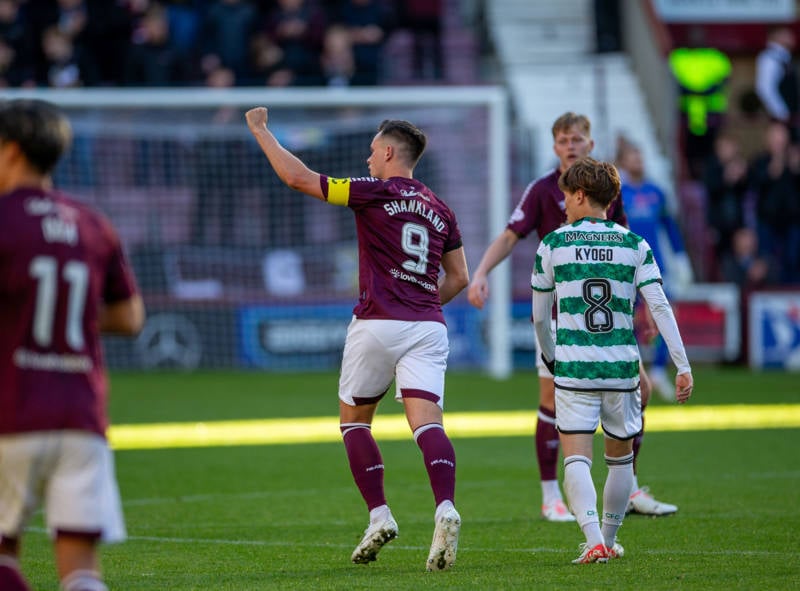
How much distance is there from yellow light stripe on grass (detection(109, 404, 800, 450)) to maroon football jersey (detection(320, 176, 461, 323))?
19.2ft

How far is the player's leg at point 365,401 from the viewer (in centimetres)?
700

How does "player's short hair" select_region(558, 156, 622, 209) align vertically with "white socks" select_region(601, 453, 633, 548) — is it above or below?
above

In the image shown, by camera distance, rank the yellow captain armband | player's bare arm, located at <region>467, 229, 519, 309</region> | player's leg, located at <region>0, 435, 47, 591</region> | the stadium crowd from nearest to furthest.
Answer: player's leg, located at <region>0, 435, 47, 591</region> < the yellow captain armband < player's bare arm, located at <region>467, 229, 519, 309</region> < the stadium crowd

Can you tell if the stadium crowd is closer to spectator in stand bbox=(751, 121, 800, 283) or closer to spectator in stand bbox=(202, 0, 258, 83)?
spectator in stand bbox=(202, 0, 258, 83)

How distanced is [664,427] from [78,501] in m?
10.0

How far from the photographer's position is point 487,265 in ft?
28.5

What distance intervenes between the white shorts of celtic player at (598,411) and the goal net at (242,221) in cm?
1292

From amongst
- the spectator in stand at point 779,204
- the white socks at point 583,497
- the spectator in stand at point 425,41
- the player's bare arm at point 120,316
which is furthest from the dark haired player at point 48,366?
the spectator in stand at point 425,41

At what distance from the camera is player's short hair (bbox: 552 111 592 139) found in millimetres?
8516

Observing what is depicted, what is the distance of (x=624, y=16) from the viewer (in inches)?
991

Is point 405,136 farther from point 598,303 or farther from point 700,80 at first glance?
point 700,80

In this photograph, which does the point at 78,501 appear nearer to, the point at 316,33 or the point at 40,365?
the point at 40,365

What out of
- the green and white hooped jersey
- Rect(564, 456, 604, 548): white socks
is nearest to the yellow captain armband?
the green and white hooped jersey

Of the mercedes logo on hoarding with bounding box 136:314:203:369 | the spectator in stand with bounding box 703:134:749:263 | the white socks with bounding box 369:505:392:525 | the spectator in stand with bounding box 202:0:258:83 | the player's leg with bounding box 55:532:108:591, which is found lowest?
the mercedes logo on hoarding with bounding box 136:314:203:369
